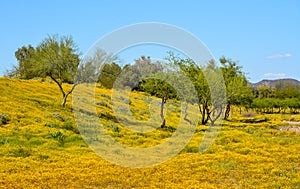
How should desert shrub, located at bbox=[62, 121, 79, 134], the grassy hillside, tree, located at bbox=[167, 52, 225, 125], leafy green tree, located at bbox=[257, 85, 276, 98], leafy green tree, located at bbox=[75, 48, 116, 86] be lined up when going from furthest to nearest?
1. leafy green tree, located at bbox=[257, 85, 276, 98]
2. tree, located at bbox=[167, 52, 225, 125]
3. leafy green tree, located at bbox=[75, 48, 116, 86]
4. desert shrub, located at bbox=[62, 121, 79, 134]
5. the grassy hillside

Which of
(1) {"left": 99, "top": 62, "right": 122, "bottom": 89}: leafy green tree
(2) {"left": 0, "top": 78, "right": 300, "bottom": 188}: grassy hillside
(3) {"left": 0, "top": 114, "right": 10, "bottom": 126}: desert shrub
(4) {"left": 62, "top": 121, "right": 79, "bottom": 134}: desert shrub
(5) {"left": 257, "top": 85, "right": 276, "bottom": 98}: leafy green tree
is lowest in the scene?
(2) {"left": 0, "top": 78, "right": 300, "bottom": 188}: grassy hillside

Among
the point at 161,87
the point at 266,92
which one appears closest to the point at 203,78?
the point at 161,87

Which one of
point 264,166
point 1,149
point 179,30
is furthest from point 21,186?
point 264,166

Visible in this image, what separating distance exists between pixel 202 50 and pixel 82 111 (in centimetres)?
2453

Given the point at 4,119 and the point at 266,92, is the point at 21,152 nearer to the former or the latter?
the point at 4,119

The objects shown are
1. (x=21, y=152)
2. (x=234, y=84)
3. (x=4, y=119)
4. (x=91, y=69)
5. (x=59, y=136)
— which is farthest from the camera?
(x=234, y=84)

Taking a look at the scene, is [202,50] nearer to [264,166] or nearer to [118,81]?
[264,166]

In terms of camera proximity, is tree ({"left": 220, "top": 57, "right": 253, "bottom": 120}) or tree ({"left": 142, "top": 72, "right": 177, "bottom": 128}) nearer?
tree ({"left": 142, "top": 72, "right": 177, "bottom": 128})

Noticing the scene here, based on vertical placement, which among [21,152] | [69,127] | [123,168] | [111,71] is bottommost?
[123,168]

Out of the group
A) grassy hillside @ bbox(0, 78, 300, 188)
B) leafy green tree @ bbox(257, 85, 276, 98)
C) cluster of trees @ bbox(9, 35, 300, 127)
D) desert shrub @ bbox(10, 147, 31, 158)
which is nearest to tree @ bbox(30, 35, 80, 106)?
cluster of trees @ bbox(9, 35, 300, 127)

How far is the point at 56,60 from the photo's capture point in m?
45.3

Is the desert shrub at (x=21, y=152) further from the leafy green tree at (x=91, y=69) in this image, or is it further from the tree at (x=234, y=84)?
the tree at (x=234, y=84)

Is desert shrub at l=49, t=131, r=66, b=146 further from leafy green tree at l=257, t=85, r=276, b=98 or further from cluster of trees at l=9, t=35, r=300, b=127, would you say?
leafy green tree at l=257, t=85, r=276, b=98

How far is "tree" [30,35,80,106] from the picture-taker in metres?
45.3
